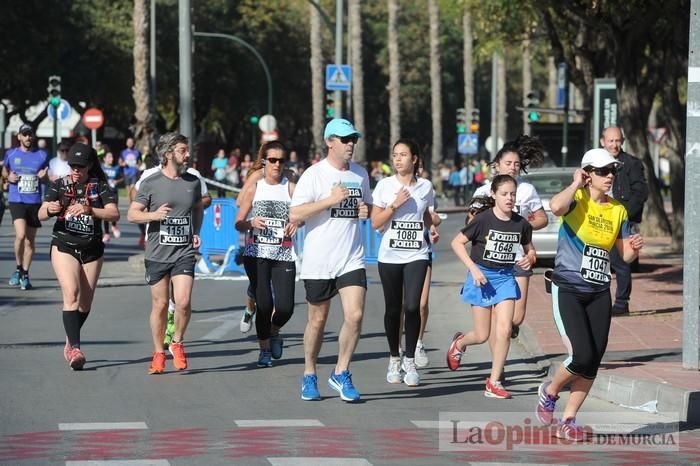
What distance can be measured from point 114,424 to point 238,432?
778 millimetres

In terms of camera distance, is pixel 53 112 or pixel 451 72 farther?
pixel 451 72

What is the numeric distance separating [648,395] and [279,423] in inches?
103

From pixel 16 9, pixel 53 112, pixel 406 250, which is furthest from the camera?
pixel 16 9

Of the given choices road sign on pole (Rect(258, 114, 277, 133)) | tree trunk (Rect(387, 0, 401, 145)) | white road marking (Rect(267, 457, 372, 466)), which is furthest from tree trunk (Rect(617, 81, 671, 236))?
tree trunk (Rect(387, 0, 401, 145))

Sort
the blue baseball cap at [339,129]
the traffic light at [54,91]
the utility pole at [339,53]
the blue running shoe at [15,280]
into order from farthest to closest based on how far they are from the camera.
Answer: the traffic light at [54,91], the utility pole at [339,53], the blue running shoe at [15,280], the blue baseball cap at [339,129]

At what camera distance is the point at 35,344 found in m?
12.9

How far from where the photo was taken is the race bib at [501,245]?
10.3m

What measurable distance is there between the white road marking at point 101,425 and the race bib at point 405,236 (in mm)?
2628

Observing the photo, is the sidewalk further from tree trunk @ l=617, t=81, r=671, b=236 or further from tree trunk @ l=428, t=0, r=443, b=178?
tree trunk @ l=428, t=0, r=443, b=178

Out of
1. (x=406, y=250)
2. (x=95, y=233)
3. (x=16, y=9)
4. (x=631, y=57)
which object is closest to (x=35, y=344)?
(x=95, y=233)

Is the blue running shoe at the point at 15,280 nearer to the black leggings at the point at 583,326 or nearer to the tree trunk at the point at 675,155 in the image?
the black leggings at the point at 583,326

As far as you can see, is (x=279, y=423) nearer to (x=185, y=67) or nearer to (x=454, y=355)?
(x=454, y=355)

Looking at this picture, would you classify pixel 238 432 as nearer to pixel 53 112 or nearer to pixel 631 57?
pixel 631 57

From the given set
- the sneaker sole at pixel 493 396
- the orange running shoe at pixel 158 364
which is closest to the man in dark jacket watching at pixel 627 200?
the sneaker sole at pixel 493 396
